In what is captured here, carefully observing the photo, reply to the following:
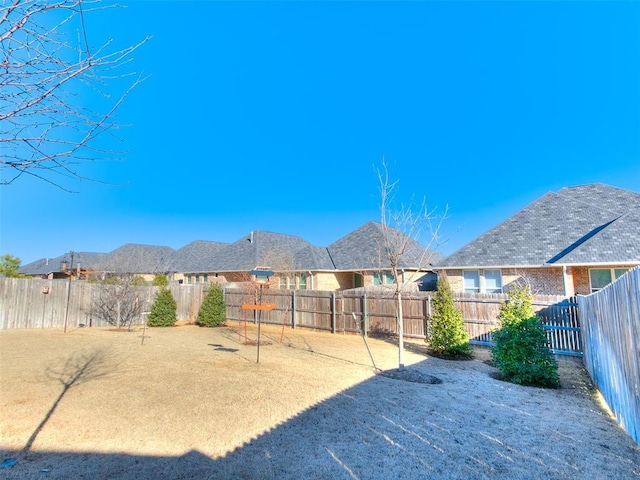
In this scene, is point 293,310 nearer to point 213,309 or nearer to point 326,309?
point 326,309

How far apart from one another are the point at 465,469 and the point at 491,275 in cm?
1353

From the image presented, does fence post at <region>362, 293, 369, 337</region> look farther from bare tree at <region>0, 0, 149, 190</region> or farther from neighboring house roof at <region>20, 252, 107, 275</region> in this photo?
neighboring house roof at <region>20, 252, 107, 275</region>

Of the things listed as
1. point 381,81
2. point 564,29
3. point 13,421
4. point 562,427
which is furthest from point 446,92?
point 13,421

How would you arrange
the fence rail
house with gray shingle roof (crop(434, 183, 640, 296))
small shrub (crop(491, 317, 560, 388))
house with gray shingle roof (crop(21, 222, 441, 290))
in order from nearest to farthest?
1. small shrub (crop(491, 317, 560, 388))
2. the fence rail
3. house with gray shingle roof (crop(434, 183, 640, 296))
4. house with gray shingle roof (crop(21, 222, 441, 290))

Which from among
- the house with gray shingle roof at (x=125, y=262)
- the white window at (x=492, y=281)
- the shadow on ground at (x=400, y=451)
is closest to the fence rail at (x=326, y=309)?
the white window at (x=492, y=281)

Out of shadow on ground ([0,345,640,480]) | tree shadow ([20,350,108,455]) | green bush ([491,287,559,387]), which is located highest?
green bush ([491,287,559,387])

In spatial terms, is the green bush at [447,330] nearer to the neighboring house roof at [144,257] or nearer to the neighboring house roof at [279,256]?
the neighboring house roof at [279,256]

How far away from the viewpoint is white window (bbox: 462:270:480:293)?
51.3ft

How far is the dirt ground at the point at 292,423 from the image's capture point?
139 inches

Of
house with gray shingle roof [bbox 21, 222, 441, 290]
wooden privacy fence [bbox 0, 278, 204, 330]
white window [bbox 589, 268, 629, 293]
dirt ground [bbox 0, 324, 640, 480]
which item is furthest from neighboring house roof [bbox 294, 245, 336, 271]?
white window [bbox 589, 268, 629, 293]

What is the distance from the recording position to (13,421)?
183 inches

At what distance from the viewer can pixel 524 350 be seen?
278 inches

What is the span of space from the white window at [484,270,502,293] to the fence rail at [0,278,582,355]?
4022 millimetres

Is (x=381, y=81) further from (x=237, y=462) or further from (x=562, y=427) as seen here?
(x=237, y=462)
